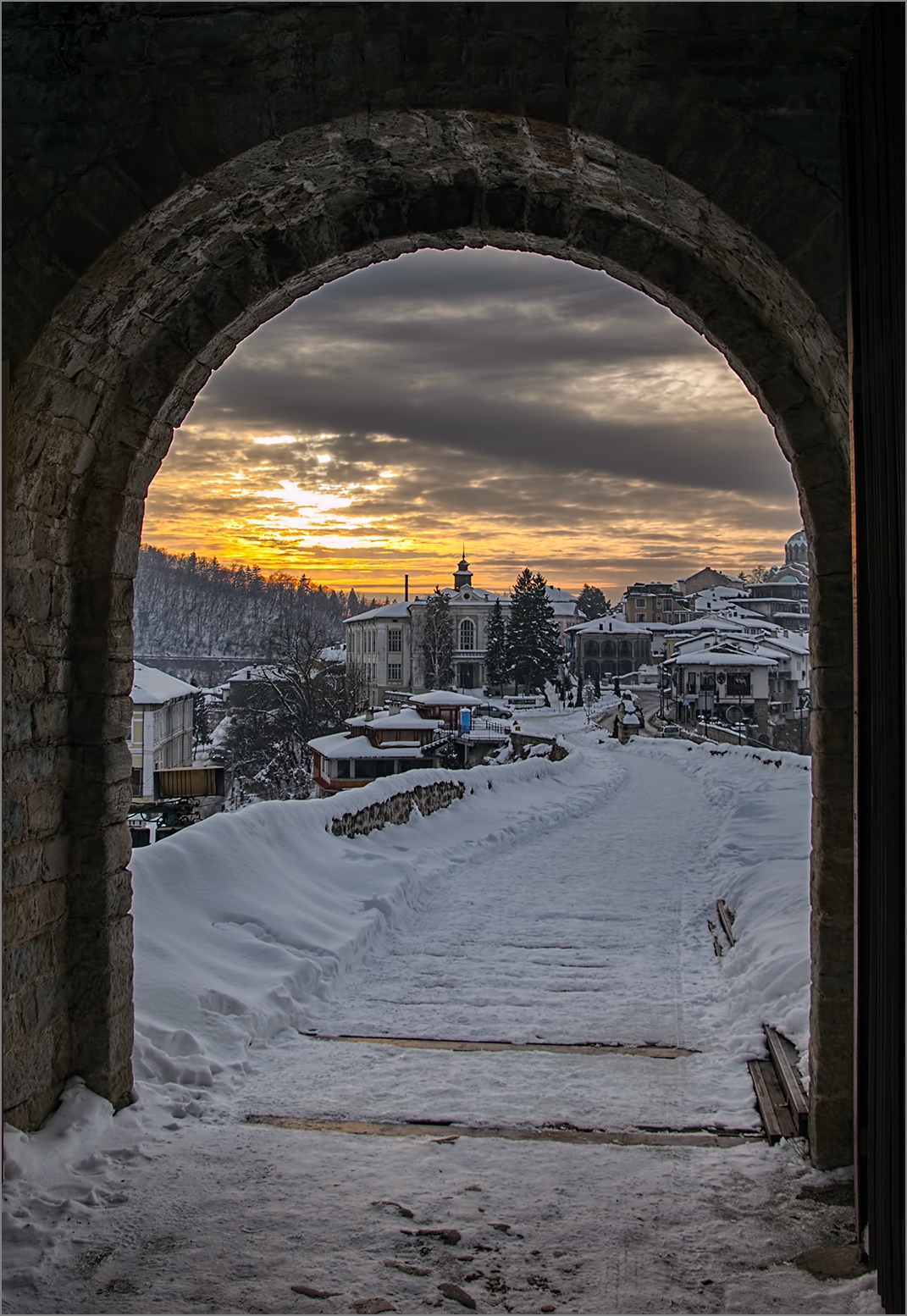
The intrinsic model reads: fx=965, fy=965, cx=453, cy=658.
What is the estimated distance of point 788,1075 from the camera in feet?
15.2

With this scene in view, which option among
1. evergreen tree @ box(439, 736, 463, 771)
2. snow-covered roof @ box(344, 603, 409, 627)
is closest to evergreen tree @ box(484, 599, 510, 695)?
snow-covered roof @ box(344, 603, 409, 627)

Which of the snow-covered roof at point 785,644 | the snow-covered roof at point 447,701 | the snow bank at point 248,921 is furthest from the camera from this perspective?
the snow-covered roof at point 785,644

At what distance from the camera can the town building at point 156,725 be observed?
103 ft

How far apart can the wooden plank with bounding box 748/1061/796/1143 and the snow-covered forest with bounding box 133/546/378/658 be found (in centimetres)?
9497

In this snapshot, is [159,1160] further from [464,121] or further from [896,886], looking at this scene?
[464,121]

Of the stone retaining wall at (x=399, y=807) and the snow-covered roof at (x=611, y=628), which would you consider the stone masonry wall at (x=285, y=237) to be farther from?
the snow-covered roof at (x=611, y=628)

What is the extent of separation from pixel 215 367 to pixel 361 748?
22.4 m

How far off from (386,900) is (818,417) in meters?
5.82

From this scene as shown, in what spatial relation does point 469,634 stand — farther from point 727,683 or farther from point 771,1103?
point 771,1103

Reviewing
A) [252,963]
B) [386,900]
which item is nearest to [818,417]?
[252,963]

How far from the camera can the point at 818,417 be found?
4.14 metres

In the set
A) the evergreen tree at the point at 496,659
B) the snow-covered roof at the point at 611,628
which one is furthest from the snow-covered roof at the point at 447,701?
the snow-covered roof at the point at 611,628

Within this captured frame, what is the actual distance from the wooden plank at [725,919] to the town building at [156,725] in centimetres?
2296

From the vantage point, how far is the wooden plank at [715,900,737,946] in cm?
749
